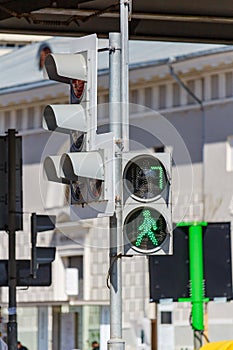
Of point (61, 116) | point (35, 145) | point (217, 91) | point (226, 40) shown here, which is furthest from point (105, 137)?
point (35, 145)

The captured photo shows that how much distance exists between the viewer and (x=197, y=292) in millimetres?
16750

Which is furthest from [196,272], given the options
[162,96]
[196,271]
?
[162,96]

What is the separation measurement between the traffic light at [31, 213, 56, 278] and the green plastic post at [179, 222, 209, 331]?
2530 mm

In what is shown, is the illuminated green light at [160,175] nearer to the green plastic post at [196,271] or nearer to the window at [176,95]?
the green plastic post at [196,271]

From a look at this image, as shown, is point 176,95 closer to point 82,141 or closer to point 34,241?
point 34,241

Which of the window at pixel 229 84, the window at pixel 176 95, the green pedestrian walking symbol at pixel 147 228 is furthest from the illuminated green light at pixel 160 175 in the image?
the window at pixel 176 95

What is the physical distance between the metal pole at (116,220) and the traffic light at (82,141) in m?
0.11

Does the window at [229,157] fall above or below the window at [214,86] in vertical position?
below

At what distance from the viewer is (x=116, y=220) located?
30.6ft

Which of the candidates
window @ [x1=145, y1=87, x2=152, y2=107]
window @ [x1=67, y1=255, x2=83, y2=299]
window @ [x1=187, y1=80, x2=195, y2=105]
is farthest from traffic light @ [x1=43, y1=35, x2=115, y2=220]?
window @ [x1=67, y1=255, x2=83, y2=299]

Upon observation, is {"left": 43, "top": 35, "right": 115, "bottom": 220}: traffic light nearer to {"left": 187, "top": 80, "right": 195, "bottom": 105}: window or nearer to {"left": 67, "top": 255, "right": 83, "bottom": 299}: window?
{"left": 187, "top": 80, "right": 195, "bottom": 105}: window

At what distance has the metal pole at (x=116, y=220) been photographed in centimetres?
925

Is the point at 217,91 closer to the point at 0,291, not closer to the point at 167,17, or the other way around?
the point at 0,291

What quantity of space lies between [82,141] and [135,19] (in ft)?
21.6
